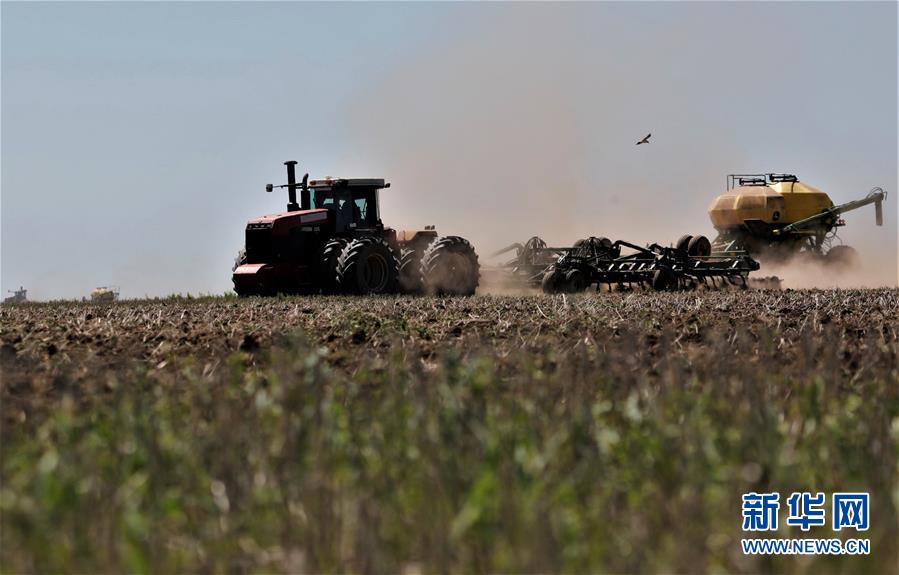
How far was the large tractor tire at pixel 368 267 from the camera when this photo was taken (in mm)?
21594

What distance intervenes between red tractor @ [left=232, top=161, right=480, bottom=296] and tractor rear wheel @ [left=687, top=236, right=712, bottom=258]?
774 cm

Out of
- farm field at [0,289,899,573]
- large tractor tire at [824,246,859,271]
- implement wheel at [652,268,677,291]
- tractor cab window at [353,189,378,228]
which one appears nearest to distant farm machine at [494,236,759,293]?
implement wheel at [652,268,677,291]

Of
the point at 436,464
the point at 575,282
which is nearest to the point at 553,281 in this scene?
the point at 575,282

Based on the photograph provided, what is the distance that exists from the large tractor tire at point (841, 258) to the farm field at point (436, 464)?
90.1 ft

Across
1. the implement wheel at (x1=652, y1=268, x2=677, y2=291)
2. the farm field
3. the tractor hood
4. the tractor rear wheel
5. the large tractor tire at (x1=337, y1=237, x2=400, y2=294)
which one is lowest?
the farm field

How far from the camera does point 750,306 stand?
16.8m

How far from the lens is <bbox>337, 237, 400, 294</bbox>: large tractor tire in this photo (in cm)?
2159

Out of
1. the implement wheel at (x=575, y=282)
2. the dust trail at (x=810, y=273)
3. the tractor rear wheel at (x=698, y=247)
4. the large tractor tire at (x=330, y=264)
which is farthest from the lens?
the dust trail at (x=810, y=273)

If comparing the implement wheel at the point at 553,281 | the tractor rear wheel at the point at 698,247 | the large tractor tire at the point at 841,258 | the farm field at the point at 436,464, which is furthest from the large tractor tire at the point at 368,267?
the large tractor tire at the point at 841,258

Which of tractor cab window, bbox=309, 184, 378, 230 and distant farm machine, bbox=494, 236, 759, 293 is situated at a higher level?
tractor cab window, bbox=309, 184, 378, 230

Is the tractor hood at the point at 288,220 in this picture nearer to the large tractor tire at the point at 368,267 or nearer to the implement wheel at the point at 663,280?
the large tractor tire at the point at 368,267

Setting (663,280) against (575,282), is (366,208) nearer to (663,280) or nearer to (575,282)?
(575,282)

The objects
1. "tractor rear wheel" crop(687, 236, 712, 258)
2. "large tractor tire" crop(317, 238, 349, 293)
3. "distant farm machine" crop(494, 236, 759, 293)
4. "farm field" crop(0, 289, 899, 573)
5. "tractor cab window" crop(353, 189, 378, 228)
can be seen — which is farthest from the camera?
"tractor rear wheel" crop(687, 236, 712, 258)

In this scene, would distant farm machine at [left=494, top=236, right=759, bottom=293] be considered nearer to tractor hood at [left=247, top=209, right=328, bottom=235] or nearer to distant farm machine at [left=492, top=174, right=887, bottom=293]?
distant farm machine at [left=492, top=174, right=887, bottom=293]
